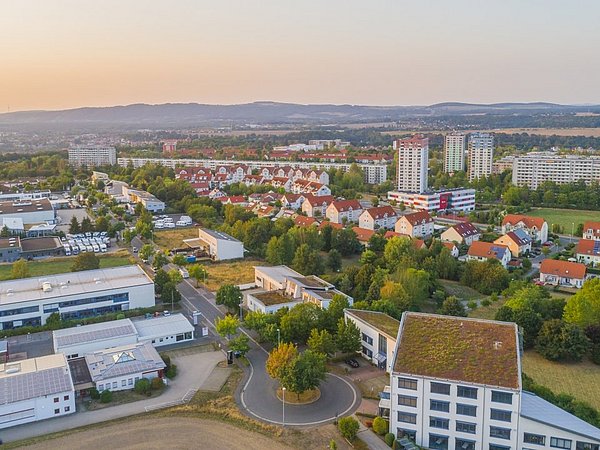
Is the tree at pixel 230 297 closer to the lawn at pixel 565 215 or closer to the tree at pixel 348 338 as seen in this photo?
the tree at pixel 348 338

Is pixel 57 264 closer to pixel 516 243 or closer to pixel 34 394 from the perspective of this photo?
pixel 34 394

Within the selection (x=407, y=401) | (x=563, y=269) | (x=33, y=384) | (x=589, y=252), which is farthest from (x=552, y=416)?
(x=589, y=252)

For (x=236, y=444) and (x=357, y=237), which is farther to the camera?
(x=357, y=237)

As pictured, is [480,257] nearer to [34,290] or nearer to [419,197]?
[419,197]

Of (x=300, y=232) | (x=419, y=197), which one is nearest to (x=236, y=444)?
(x=300, y=232)

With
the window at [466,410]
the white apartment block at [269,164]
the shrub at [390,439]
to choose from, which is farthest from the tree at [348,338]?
the white apartment block at [269,164]
